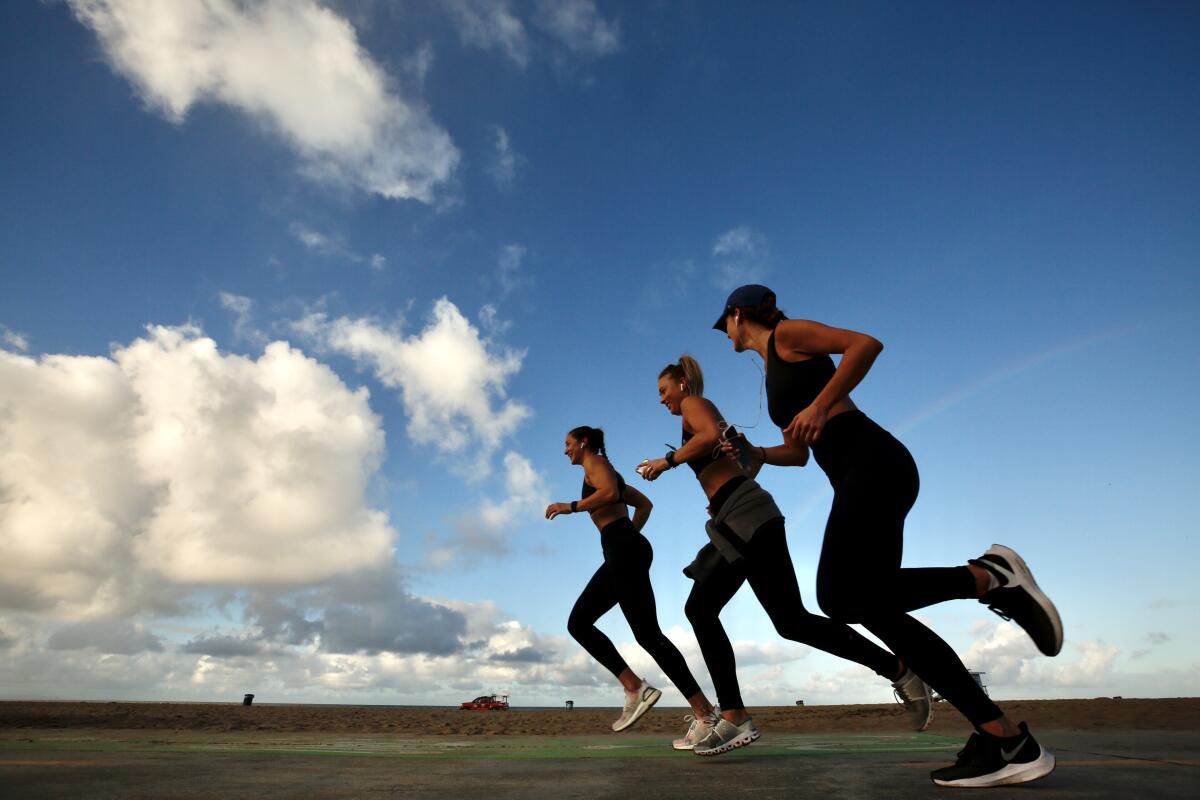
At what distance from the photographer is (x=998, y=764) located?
249 cm

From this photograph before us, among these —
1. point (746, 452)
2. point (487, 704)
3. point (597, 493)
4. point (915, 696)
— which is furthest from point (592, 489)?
point (487, 704)

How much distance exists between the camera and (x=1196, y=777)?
2580 mm

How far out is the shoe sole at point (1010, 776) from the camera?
2.45 metres

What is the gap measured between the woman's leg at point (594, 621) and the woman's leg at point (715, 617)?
57.5 inches

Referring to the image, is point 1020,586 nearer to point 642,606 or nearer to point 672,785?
point 672,785

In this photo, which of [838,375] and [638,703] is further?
[638,703]

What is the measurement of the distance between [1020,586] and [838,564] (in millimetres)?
758

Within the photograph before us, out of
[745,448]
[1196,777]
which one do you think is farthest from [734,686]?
[1196,777]

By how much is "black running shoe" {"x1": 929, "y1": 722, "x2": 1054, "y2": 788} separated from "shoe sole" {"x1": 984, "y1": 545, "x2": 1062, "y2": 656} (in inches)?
17.0

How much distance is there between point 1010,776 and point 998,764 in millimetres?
48

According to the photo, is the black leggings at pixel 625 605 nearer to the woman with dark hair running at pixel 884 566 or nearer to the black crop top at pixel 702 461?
the black crop top at pixel 702 461

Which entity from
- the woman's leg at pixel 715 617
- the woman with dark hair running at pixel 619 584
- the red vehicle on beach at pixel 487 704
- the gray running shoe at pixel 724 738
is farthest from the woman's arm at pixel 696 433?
the red vehicle on beach at pixel 487 704

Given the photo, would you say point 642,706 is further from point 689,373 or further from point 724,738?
point 689,373

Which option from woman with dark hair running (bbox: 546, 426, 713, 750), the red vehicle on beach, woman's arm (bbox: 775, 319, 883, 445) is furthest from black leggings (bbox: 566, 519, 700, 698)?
the red vehicle on beach
